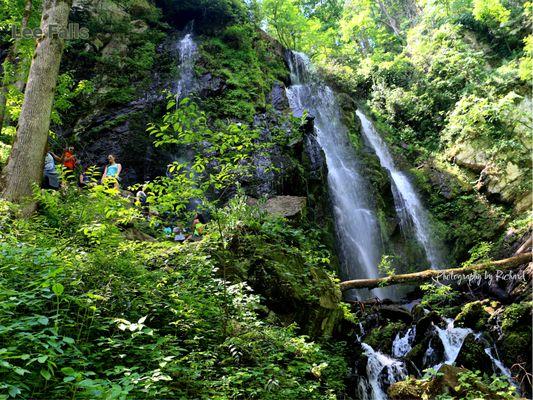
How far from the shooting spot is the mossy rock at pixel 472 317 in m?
7.95

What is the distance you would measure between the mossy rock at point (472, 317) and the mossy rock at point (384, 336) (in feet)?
3.95

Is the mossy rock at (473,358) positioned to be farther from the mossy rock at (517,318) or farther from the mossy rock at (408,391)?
the mossy rock at (408,391)

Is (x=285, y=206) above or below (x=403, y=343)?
above

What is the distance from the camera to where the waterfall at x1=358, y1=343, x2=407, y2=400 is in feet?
20.6

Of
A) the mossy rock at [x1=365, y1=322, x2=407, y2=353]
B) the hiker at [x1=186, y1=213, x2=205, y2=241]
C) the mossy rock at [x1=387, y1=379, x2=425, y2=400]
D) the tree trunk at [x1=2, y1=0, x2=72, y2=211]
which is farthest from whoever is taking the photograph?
the mossy rock at [x1=365, y1=322, x2=407, y2=353]

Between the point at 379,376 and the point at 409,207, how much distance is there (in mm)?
10602

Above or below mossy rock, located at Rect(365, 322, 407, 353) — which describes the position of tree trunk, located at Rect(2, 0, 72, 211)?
above

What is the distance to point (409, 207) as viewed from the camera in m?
15.9

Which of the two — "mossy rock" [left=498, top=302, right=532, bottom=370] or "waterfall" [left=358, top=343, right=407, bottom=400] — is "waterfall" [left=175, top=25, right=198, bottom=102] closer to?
"waterfall" [left=358, top=343, right=407, bottom=400]

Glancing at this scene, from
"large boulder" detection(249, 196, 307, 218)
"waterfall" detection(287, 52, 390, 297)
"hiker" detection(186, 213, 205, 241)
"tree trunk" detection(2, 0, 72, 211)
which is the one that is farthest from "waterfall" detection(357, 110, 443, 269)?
"tree trunk" detection(2, 0, 72, 211)

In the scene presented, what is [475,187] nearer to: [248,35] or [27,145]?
[248,35]

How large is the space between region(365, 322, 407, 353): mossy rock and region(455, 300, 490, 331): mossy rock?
1202 mm

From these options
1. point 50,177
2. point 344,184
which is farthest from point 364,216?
point 50,177

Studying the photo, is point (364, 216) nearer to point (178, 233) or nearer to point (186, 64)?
point (178, 233)
